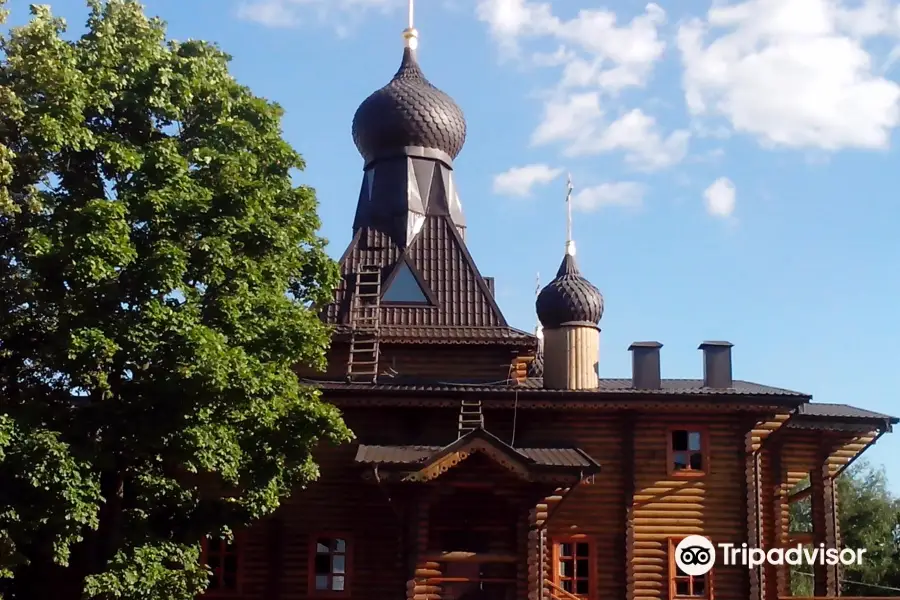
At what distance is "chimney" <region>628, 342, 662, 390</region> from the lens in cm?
2064

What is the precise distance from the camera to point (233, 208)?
1608cm

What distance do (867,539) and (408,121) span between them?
28786mm

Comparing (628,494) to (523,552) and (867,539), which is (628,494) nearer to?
(523,552)

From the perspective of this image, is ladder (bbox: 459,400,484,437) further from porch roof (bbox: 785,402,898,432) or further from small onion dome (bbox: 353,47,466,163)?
small onion dome (bbox: 353,47,466,163)

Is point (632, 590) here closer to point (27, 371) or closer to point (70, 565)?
point (70, 565)

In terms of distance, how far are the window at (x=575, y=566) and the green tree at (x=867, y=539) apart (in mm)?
23981

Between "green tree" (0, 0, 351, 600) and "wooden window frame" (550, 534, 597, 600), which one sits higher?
"green tree" (0, 0, 351, 600)

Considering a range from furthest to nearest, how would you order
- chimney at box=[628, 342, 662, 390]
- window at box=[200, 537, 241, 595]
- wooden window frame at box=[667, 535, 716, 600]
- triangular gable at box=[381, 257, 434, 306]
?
1. triangular gable at box=[381, 257, 434, 306]
2. chimney at box=[628, 342, 662, 390]
3. window at box=[200, 537, 241, 595]
4. wooden window frame at box=[667, 535, 716, 600]

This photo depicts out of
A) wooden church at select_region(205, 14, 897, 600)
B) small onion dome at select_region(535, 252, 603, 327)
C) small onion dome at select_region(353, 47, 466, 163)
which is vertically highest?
small onion dome at select_region(353, 47, 466, 163)

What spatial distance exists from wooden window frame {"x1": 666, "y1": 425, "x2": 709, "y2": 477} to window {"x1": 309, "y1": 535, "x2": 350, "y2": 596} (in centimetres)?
616

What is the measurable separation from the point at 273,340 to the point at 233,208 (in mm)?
2089

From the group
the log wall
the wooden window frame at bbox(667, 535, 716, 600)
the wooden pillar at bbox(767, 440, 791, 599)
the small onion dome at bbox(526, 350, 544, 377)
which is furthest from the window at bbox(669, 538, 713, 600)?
the small onion dome at bbox(526, 350, 544, 377)

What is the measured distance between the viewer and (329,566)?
1945 centimetres

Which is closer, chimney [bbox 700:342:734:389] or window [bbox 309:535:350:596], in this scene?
window [bbox 309:535:350:596]
